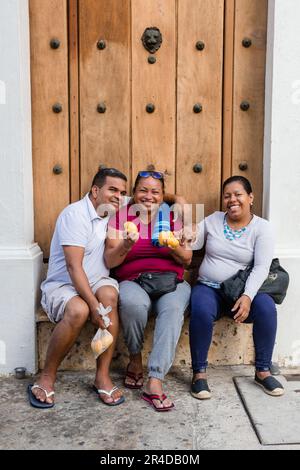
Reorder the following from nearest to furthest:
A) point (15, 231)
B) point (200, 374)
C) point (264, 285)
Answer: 1. point (200, 374)
2. point (264, 285)
3. point (15, 231)

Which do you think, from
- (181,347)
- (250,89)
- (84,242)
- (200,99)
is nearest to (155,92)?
(200,99)

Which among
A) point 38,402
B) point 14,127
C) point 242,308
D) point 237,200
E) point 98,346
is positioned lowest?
point 38,402

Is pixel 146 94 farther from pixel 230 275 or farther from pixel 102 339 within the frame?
pixel 102 339

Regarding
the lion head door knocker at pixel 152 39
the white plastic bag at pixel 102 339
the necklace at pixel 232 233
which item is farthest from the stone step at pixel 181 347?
the lion head door knocker at pixel 152 39

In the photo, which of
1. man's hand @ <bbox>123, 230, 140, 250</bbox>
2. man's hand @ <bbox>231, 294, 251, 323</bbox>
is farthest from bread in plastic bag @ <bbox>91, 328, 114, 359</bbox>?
man's hand @ <bbox>231, 294, 251, 323</bbox>

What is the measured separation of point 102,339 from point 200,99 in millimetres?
1734

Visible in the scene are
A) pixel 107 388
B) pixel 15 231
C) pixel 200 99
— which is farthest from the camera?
pixel 200 99

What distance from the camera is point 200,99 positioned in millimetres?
3455

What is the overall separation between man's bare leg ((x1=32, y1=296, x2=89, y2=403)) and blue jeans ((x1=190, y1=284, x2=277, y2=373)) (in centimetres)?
63

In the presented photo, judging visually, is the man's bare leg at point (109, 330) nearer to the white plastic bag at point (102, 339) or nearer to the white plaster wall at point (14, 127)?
the white plastic bag at point (102, 339)

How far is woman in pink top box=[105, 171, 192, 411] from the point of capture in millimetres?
2809

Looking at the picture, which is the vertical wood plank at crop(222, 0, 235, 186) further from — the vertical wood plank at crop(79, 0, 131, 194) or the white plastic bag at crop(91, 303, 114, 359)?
the white plastic bag at crop(91, 303, 114, 359)
